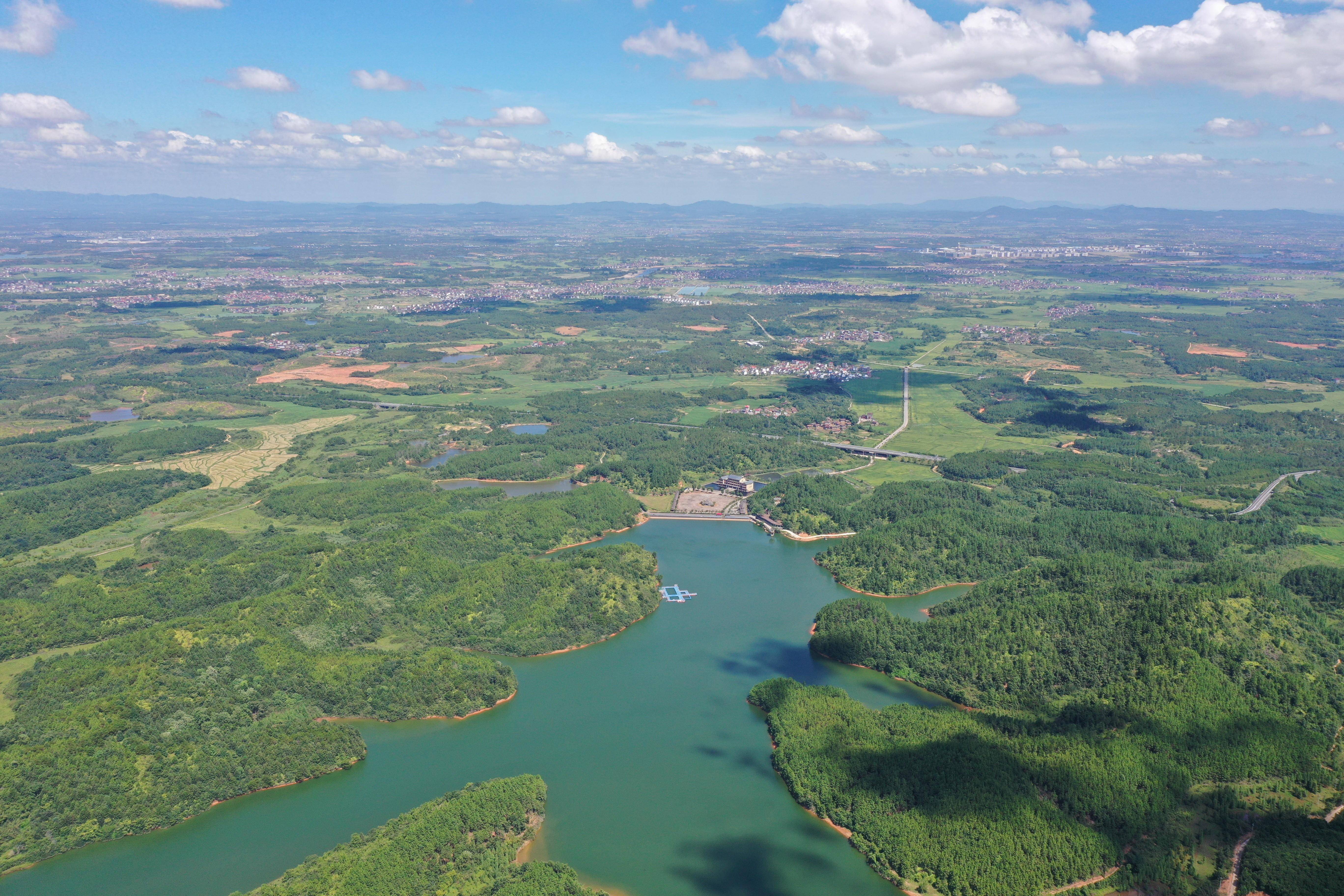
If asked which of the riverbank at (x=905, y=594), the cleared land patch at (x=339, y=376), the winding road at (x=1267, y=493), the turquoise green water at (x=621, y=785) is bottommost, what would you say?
the turquoise green water at (x=621, y=785)

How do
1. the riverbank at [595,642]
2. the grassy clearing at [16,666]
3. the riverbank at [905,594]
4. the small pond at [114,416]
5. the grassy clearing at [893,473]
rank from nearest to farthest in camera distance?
1. the grassy clearing at [16,666]
2. the riverbank at [595,642]
3. the riverbank at [905,594]
4. the grassy clearing at [893,473]
5. the small pond at [114,416]

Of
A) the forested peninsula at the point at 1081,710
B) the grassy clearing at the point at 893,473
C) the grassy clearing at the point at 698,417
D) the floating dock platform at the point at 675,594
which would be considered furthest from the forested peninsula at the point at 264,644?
the grassy clearing at the point at 698,417

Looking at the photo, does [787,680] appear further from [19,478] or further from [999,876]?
[19,478]

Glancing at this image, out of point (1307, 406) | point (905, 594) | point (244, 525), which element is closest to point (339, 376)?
point (244, 525)

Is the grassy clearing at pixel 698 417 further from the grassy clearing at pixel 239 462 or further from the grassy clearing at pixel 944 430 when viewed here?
the grassy clearing at pixel 239 462

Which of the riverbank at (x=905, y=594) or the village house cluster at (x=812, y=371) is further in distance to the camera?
the village house cluster at (x=812, y=371)

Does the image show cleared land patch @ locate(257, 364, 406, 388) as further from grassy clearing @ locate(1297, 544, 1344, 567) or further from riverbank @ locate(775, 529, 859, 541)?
grassy clearing @ locate(1297, 544, 1344, 567)
